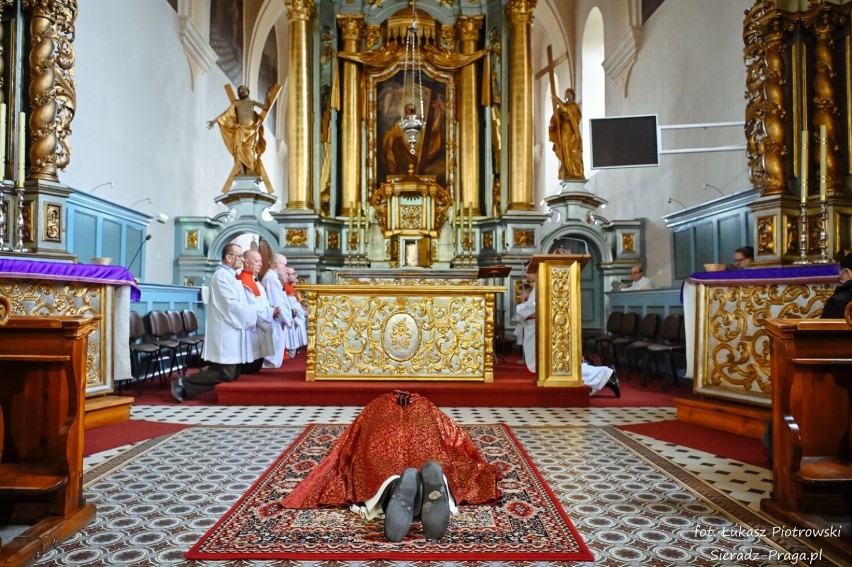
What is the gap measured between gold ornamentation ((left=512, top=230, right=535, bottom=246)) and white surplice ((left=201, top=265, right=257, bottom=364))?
258 inches

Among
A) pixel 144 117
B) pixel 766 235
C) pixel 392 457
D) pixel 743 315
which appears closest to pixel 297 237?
pixel 144 117

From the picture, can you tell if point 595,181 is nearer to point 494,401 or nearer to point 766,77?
point 766,77

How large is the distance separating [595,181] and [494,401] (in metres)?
10.7

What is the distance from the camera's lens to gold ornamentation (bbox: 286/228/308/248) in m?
12.0

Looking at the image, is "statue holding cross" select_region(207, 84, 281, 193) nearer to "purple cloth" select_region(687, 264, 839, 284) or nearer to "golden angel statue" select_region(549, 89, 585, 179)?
"golden angel statue" select_region(549, 89, 585, 179)

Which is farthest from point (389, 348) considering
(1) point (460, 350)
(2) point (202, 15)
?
(2) point (202, 15)

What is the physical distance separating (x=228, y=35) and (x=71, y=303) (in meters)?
12.5

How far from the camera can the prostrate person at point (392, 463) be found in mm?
2920

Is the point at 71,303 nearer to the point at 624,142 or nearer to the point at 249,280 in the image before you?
the point at 249,280

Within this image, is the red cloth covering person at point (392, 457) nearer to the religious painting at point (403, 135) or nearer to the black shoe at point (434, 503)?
the black shoe at point (434, 503)

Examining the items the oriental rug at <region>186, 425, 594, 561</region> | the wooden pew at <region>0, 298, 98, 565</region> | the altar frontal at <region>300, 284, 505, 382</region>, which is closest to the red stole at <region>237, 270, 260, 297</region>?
the altar frontal at <region>300, 284, 505, 382</region>

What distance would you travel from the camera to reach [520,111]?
496 inches

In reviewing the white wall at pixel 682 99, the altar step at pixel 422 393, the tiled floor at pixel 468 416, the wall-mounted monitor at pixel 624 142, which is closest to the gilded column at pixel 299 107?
the wall-mounted monitor at pixel 624 142

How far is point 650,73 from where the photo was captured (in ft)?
39.1
